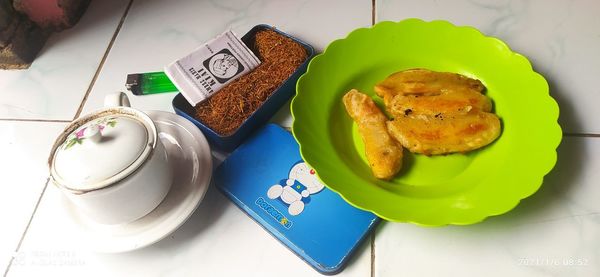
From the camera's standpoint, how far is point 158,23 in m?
0.88

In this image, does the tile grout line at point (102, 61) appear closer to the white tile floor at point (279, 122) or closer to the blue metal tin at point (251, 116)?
the white tile floor at point (279, 122)

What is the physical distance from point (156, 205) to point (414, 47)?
43cm

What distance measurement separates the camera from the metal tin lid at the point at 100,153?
19.1 inches

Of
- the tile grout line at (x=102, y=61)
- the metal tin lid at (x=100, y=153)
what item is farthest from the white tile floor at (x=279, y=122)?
the metal tin lid at (x=100, y=153)

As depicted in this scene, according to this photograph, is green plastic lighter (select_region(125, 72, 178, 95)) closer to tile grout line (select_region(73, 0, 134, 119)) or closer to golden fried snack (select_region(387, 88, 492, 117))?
tile grout line (select_region(73, 0, 134, 119))

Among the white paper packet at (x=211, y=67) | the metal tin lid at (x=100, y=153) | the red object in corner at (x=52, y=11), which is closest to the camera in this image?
the metal tin lid at (x=100, y=153)

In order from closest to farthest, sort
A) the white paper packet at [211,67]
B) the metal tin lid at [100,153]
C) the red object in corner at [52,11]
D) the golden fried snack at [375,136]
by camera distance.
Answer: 1. the metal tin lid at [100,153]
2. the golden fried snack at [375,136]
3. the white paper packet at [211,67]
4. the red object in corner at [52,11]

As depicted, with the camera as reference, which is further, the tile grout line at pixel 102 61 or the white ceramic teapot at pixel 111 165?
the tile grout line at pixel 102 61

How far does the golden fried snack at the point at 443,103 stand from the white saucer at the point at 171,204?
0.88 ft

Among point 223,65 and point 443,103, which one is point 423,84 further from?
point 223,65

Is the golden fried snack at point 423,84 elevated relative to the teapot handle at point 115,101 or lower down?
lower down

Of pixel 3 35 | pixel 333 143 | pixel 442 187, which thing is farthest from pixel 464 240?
pixel 3 35

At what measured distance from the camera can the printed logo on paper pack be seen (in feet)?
2.36

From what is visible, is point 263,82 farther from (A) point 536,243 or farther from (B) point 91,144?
(A) point 536,243
